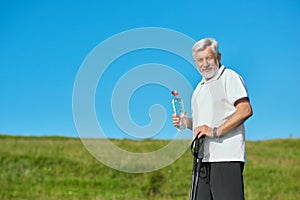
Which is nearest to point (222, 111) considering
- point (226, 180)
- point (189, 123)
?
point (189, 123)

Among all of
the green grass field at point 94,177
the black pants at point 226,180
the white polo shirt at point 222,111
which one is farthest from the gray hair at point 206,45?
the green grass field at point 94,177

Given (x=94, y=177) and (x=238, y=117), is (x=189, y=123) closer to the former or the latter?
(x=238, y=117)

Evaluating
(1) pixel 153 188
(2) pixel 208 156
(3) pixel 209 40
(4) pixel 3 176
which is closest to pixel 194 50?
(3) pixel 209 40

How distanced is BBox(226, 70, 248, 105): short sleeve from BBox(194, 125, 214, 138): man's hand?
0.21 meters

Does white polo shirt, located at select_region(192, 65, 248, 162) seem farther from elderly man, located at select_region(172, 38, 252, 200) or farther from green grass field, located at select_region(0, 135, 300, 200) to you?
green grass field, located at select_region(0, 135, 300, 200)

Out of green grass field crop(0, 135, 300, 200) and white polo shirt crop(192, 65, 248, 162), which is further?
green grass field crop(0, 135, 300, 200)

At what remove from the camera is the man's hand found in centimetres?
284

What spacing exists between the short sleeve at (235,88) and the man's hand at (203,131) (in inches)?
8.1

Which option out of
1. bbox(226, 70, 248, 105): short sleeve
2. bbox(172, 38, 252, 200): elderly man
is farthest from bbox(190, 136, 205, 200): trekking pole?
bbox(226, 70, 248, 105): short sleeve

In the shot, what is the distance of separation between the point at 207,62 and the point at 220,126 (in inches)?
15.1

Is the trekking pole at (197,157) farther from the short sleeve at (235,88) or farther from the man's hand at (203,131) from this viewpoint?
the short sleeve at (235,88)

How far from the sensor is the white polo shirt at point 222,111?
2.82 m

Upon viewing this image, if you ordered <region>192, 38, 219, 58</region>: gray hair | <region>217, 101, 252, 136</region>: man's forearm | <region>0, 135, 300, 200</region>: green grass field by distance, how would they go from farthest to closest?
<region>0, 135, 300, 200</region>: green grass field → <region>192, 38, 219, 58</region>: gray hair → <region>217, 101, 252, 136</region>: man's forearm

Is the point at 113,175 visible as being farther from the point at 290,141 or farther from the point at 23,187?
the point at 290,141
